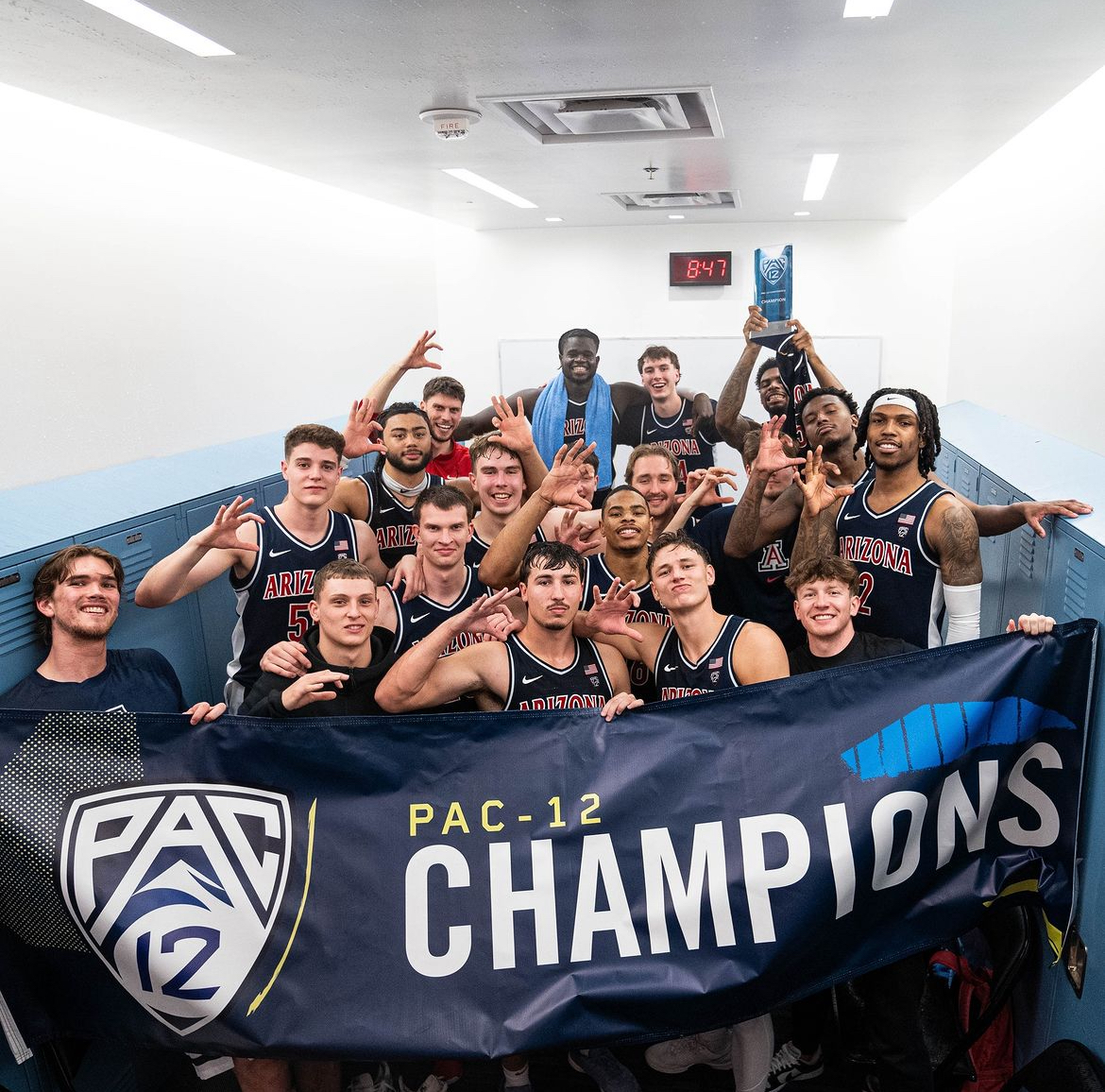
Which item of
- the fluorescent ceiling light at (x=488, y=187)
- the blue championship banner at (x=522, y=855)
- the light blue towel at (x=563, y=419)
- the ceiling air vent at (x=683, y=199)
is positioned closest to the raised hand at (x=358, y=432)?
the blue championship banner at (x=522, y=855)

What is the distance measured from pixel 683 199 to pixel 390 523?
364 centimetres

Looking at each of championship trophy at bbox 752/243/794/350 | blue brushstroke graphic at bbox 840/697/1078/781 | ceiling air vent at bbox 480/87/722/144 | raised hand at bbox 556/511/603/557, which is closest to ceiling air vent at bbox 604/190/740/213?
championship trophy at bbox 752/243/794/350

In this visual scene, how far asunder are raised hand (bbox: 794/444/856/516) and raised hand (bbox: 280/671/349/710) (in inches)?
68.9

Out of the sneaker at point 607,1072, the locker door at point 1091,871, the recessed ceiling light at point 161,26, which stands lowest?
the sneaker at point 607,1072

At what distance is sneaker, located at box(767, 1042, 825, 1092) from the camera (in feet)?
8.98

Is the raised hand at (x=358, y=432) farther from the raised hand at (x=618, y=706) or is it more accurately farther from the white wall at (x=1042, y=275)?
the white wall at (x=1042, y=275)

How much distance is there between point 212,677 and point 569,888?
218cm

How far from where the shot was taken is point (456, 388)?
4.39 meters

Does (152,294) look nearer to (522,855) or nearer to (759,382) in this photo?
(759,382)

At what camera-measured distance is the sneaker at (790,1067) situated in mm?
2736

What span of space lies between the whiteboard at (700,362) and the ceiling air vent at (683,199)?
5.20ft

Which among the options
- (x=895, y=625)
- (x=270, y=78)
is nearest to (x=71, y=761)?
(x=270, y=78)

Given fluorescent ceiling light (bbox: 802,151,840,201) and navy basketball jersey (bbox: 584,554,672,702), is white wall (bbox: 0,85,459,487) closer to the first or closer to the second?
navy basketball jersey (bbox: 584,554,672,702)

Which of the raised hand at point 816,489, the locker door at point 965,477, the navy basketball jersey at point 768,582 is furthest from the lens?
the locker door at point 965,477
